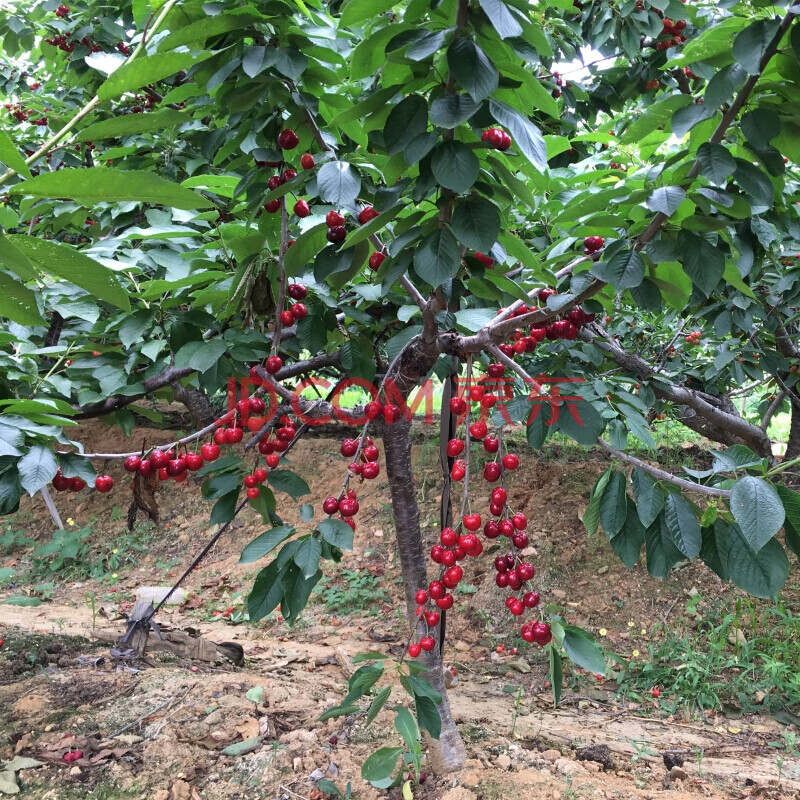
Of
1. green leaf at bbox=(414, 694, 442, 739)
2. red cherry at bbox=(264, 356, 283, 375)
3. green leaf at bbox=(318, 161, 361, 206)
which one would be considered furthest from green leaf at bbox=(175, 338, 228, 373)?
green leaf at bbox=(414, 694, 442, 739)

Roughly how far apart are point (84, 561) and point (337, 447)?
2.38m

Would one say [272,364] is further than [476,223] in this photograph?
Yes

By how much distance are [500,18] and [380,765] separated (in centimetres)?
158

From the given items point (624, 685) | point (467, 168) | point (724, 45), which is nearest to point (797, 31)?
point (724, 45)

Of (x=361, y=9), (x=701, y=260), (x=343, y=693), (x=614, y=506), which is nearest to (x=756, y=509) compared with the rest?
(x=614, y=506)

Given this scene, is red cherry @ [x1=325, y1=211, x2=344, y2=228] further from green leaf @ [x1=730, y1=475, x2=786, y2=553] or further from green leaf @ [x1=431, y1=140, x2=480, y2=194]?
green leaf @ [x1=730, y1=475, x2=786, y2=553]

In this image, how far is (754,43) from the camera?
2.64ft

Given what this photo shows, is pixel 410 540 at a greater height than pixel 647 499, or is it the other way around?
pixel 647 499

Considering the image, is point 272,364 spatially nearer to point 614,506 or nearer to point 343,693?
point 614,506

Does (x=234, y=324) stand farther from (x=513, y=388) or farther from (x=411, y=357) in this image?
(x=513, y=388)

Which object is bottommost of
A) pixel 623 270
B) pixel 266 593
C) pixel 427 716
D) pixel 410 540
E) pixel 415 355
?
pixel 427 716

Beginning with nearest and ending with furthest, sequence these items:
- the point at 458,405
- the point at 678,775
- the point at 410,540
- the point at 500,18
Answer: the point at 500,18 < the point at 458,405 < the point at 410,540 < the point at 678,775

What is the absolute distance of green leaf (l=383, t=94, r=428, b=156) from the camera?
950mm

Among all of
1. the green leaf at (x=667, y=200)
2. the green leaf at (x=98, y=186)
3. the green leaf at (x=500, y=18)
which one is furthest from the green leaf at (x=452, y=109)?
the green leaf at (x=98, y=186)
